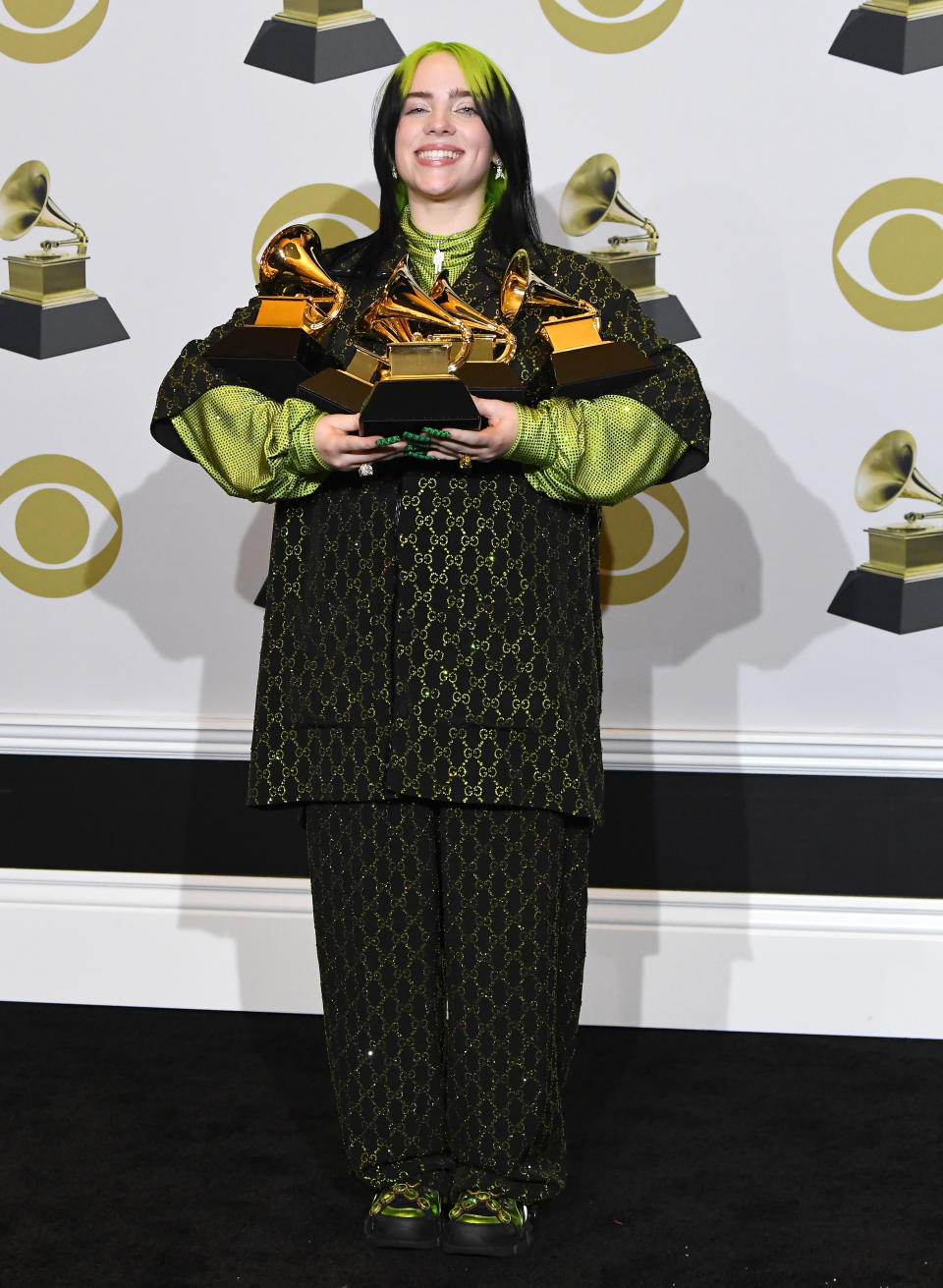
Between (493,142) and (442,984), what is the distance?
1118 mm

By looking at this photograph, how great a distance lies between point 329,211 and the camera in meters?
2.90

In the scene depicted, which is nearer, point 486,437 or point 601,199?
point 486,437

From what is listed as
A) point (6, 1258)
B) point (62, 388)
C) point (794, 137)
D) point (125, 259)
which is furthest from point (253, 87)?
point (6, 1258)

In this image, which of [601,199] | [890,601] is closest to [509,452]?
[601,199]

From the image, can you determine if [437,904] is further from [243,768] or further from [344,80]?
[344,80]

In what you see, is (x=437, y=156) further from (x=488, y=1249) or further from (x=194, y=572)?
(x=488, y=1249)

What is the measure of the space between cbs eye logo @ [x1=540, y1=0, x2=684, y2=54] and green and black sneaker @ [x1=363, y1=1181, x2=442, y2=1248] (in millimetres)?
1970

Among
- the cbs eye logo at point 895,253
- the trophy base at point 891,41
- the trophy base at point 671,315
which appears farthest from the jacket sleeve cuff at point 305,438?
the trophy base at point 891,41

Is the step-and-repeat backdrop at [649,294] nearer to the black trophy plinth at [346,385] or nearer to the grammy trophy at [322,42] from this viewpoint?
the grammy trophy at [322,42]

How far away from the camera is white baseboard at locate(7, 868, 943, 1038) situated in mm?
2900

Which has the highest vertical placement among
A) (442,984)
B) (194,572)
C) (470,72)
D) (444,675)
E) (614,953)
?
(470,72)

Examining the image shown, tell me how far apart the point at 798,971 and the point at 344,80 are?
6.10 ft

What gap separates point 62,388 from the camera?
304cm

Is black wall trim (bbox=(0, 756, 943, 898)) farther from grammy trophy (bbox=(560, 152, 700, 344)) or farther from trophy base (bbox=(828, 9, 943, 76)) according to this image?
trophy base (bbox=(828, 9, 943, 76))
